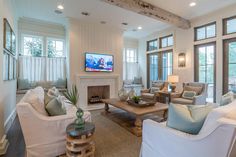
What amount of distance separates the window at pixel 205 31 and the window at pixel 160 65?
1208 millimetres

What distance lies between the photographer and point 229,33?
13.2 ft

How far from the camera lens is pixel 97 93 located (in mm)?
5512

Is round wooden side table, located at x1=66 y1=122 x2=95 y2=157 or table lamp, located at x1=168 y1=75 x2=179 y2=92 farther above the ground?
table lamp, located at x1=168 y1=75 x2=179 y2=92

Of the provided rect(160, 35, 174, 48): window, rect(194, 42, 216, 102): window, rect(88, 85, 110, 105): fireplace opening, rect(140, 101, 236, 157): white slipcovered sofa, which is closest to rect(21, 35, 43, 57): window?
rect(88, 85, 110, 105): fireplace opening

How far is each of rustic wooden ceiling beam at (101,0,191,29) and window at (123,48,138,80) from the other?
9.65 ft

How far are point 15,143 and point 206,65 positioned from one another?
5408 millimetres

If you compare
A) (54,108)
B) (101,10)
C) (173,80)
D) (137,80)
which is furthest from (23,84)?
(173,80)

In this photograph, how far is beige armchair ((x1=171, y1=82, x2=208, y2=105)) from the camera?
3.85 metres

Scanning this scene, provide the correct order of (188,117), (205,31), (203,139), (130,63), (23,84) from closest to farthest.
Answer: (203,139)
(188,117)
(23,84)
(205,31)
(130,63)

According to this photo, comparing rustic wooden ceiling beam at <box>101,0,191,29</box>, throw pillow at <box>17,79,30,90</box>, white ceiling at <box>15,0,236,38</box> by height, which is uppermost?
white ceiling at <box>15,0,236,38</box>

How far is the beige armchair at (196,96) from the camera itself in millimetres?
3846

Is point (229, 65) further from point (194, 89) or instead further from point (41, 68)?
point (41, 68)

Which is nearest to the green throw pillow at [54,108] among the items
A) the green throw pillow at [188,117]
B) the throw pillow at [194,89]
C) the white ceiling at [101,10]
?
the green throw pillow at [188,117]

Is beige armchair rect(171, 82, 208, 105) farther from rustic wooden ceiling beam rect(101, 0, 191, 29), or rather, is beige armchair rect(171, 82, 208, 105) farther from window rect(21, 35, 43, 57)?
window rect(21, 35, 43, 57)
